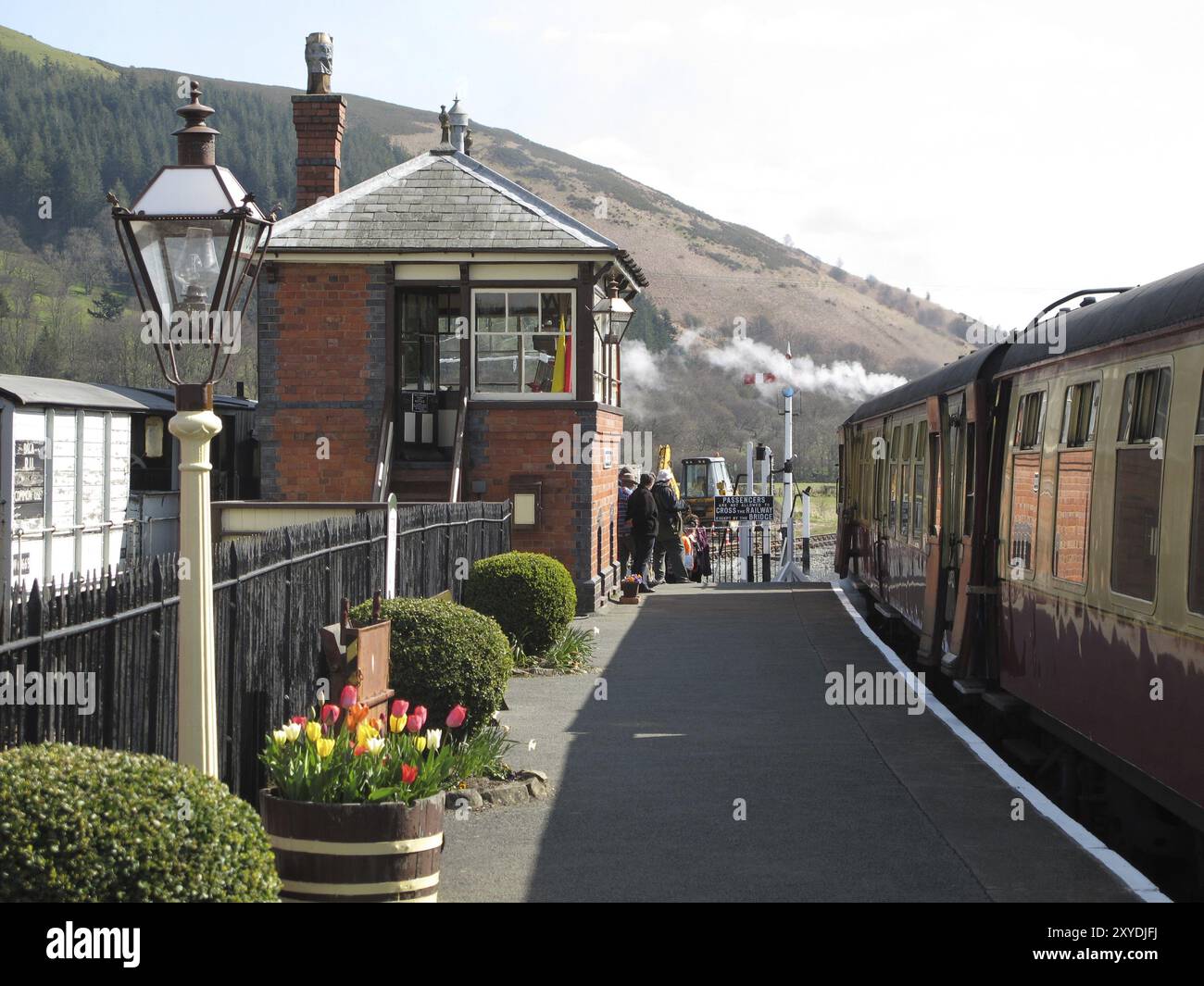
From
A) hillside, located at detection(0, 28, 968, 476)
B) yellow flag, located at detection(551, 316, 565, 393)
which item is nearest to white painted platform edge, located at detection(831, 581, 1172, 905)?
yellow flag, located at detection(551, 316, 565, 393)

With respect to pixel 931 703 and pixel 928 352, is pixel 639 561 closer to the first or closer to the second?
pixel 931 703

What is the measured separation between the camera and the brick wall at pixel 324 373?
2212 cm

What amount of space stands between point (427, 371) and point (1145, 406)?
16.7m

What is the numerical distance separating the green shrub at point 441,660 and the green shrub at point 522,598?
4.88 metres

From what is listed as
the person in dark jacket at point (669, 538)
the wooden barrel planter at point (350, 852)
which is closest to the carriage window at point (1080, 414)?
the wooden barrel planter at point (350, 852)

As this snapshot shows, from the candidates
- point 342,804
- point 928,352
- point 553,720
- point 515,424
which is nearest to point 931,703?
point 553,720

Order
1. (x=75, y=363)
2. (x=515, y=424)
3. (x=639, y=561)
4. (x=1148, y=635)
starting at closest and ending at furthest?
(x=1148, y=635)
(x=515, y=424)
(x=639, y=561)
(x=75, y=363)

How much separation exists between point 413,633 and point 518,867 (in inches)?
106

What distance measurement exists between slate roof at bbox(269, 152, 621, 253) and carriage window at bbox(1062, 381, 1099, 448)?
12.6 m

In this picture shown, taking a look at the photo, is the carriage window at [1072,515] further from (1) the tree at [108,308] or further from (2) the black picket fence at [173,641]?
(1) the tree at [108,308]

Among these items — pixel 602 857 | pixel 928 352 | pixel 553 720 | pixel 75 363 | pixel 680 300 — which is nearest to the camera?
pixel 602 857

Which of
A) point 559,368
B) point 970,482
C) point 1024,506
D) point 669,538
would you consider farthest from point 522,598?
point 669,538

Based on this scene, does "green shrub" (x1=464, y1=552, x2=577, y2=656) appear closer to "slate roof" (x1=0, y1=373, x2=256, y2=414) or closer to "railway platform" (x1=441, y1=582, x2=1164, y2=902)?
"railway platform" (x1=441, y1=582, x2=1164, y2=902)

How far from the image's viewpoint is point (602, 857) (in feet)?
25.8
